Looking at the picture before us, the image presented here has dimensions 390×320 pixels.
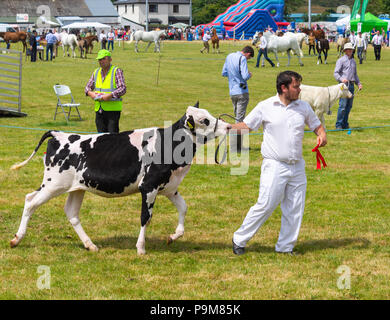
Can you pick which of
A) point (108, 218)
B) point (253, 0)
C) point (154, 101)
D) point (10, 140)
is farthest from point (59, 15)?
point (108, 218)

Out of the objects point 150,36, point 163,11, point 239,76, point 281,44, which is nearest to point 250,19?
point 150,36

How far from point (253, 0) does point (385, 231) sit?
258 ft

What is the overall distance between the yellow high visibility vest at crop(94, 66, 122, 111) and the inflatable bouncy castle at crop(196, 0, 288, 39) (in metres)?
61.5

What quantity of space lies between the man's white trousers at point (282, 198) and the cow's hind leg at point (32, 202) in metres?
2.26

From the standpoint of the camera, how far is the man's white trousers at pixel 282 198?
705 centimetres

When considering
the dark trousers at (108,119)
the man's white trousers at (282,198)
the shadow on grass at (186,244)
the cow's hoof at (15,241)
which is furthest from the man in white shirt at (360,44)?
the cow's hoof at (15,241)

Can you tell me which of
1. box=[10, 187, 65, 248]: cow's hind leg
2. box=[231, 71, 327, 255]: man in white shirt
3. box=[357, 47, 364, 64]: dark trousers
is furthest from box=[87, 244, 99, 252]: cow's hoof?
box=[357, 47, 364, 64]: dark trousers

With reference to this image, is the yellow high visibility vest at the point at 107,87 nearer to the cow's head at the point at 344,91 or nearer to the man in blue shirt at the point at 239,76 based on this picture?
the man in blue shirt at the point at 239,76

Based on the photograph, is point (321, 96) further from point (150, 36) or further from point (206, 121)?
point (150, 36)

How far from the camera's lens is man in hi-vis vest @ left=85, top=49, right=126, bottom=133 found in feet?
34.1

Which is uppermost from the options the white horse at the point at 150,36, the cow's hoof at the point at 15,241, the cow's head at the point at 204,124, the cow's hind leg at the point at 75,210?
the white horse at the point at 150,36

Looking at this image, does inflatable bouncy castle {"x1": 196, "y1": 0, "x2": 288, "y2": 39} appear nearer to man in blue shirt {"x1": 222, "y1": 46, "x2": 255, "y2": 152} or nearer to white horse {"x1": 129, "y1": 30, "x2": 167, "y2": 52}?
white horse {"x1": 129, "y1": 30, "x2": 167, "y2": 52}

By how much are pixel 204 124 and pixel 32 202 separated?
2.24 meters
